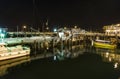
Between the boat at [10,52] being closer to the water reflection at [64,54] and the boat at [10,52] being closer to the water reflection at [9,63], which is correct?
the water reflection at [9,63]

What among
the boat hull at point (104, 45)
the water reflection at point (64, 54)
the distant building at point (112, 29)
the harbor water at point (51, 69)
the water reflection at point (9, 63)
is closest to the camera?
the harbor water at point (51, 69)

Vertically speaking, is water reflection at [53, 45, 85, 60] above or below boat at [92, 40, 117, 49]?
below

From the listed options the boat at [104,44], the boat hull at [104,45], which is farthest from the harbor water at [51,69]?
the boat at [104,44]

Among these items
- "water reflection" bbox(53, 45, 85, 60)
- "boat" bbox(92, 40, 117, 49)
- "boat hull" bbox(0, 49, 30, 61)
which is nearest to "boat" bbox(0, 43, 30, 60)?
"boat hull" bbox(0, 49, 30, 61)

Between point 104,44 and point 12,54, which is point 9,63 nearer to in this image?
point 12,54

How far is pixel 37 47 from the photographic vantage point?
65188mm

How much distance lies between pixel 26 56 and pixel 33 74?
15148mm

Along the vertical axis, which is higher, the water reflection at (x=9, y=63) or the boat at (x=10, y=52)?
the boat at (x=10, y=52)

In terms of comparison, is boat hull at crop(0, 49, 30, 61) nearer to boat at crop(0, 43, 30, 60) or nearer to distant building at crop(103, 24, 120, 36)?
boat at crop(0, 43, 30, 60)

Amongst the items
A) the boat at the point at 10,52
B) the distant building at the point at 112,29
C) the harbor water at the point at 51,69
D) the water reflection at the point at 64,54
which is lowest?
the harbor water at the point at 51,69

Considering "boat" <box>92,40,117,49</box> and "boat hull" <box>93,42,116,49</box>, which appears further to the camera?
"boat" <box>92,40,117,49</box>

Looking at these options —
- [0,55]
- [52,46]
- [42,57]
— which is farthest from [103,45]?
[0,55]

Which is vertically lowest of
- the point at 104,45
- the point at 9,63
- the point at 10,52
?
the point at 9,63

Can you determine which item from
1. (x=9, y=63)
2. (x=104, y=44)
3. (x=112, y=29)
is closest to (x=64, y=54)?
(x=9, y=63)
